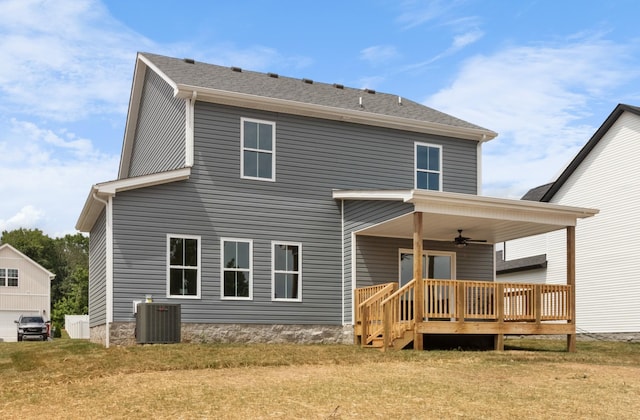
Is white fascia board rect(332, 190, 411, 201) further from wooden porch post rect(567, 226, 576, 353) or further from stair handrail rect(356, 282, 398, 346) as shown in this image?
wooden porch post rect(567, 226, 576, 353)

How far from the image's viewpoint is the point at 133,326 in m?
17.9

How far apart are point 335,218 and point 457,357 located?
22.3ft

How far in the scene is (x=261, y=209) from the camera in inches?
781

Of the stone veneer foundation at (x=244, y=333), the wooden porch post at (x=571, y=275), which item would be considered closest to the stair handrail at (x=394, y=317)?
the stone veneer foundation at (x=244, y=333)

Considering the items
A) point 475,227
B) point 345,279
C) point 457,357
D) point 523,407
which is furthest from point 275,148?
point 523,407

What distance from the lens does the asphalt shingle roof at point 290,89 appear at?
2044cm

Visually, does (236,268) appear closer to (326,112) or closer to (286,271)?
(286,271)

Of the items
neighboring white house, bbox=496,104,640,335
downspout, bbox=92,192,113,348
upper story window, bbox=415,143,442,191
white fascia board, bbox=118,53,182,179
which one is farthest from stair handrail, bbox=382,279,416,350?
neighboring white house, bbox=496,104,640,335

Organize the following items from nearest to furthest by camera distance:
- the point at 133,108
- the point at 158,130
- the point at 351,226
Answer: the point at 351,226 → the point at 158,130 → the point at 133,108

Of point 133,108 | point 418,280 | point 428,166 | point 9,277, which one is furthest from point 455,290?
point 9,277

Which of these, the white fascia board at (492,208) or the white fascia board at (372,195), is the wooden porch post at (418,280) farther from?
the white fascia board at (372,195)

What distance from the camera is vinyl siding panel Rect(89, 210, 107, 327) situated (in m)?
19.1

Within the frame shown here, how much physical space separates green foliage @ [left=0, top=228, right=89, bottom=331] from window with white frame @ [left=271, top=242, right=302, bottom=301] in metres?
48.4

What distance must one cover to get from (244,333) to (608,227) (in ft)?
45.0
